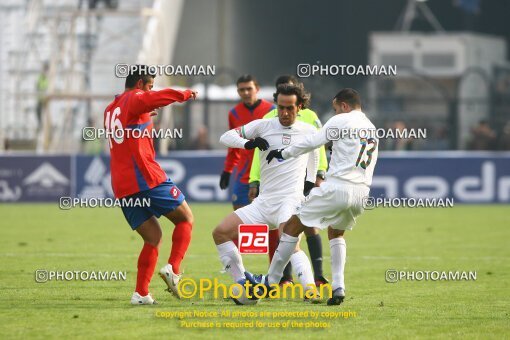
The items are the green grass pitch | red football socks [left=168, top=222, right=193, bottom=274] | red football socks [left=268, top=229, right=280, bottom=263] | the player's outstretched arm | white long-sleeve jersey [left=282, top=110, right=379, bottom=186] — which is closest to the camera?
the green grass pitch

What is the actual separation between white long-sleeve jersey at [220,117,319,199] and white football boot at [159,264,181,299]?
1118 millimetres

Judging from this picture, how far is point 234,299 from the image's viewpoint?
35.4ft

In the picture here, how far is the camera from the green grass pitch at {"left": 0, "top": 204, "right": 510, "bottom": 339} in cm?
928

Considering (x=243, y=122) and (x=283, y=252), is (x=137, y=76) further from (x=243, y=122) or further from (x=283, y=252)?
(x=243, y=122)

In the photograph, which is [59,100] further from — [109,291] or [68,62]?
[109,291]

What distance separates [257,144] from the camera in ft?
35.3

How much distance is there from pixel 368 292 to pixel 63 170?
1747cm

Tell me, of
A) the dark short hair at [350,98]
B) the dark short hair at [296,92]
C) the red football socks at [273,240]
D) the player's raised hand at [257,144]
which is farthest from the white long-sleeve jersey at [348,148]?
the red football socks at [273,240]

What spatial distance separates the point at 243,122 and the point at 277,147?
2.62m

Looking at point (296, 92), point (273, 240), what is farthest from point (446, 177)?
point (296, 92)

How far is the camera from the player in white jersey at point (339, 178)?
34.7ft

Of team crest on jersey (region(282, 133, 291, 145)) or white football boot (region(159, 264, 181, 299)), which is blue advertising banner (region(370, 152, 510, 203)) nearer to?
team crest on jersey (region(282, 133, 291, 145))

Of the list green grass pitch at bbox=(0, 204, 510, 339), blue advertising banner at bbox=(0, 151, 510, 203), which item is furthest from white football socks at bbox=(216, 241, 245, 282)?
blue advertising banner at bbox=(0, 151, 510, 203)

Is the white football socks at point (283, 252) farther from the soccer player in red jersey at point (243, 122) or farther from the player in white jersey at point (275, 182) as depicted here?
the soccer player in red jersey at point (243, 122)
